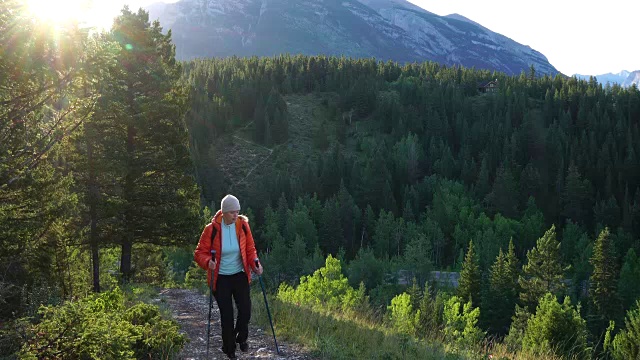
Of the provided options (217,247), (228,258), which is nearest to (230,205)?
(217,247)

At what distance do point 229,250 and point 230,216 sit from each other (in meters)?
0.50

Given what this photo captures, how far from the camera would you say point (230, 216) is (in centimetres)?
687

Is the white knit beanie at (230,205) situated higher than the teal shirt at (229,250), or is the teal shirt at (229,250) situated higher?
the white knit beanie at (230,205)

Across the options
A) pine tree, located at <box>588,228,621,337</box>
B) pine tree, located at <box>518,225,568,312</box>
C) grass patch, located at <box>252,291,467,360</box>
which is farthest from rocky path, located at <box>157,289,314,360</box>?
pine tree, located at <box>588,228,621,337</box>

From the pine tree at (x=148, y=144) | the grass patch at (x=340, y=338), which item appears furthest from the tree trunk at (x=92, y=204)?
the grass patch at (x=340, y=338)

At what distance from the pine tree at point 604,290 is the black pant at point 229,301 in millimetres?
54988

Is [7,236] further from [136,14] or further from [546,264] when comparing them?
[546,264]

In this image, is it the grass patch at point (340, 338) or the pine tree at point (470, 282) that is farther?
the pine tree at point (470, 282)

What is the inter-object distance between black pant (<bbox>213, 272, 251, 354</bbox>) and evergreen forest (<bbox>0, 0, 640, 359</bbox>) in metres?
0.69

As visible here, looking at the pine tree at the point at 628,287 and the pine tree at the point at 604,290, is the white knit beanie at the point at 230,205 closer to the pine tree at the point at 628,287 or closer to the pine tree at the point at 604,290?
the pine tree at the point at 604,290

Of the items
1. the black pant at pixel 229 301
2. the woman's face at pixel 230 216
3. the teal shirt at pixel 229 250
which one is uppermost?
the woman's face at pixel 230 216

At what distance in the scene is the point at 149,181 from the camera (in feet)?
59.4

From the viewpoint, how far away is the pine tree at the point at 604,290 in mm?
51875

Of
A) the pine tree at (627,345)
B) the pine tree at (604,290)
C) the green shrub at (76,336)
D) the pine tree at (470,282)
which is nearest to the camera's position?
the green shrub at (76,336)
